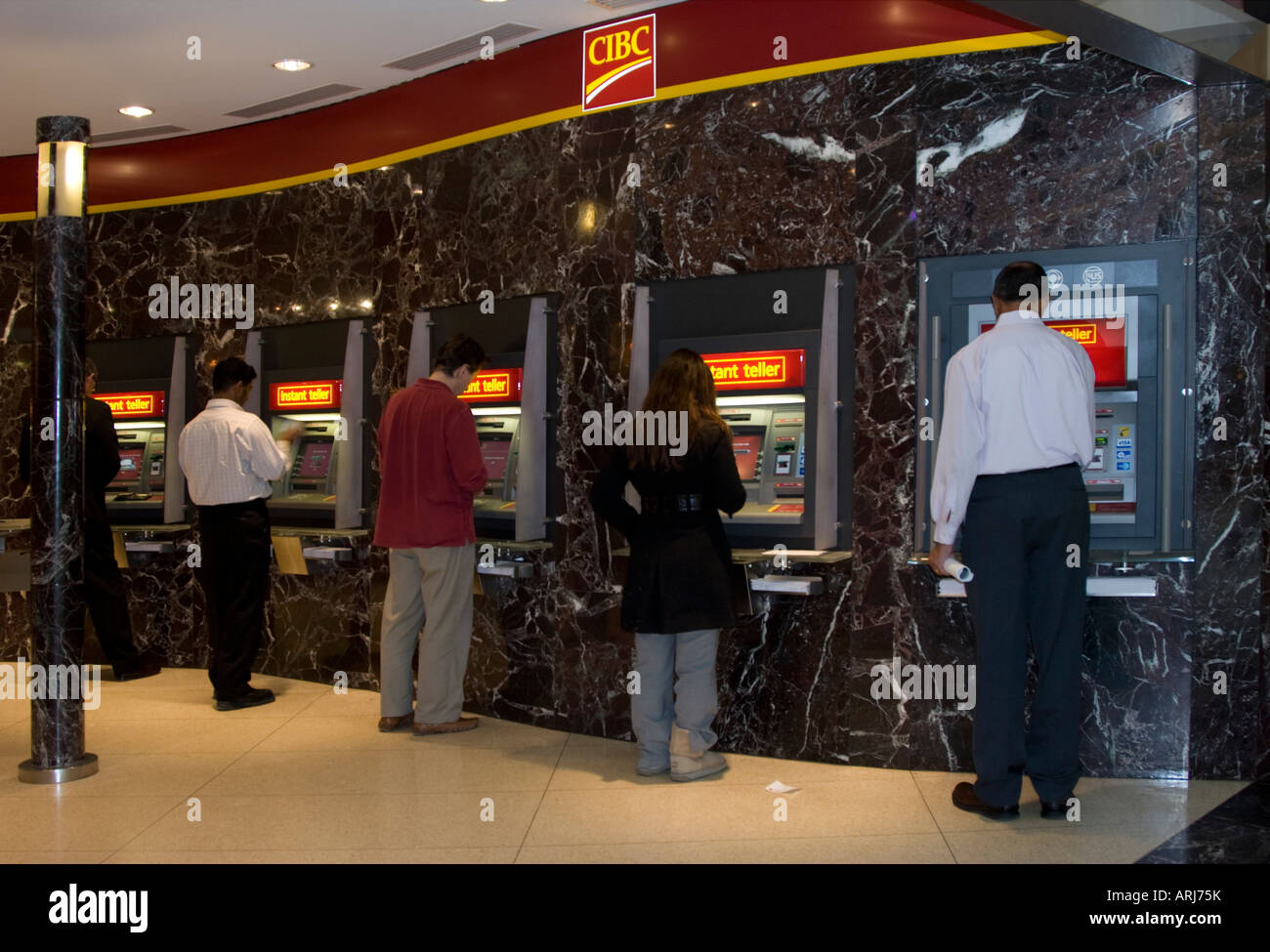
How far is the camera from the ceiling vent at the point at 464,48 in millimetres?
4895

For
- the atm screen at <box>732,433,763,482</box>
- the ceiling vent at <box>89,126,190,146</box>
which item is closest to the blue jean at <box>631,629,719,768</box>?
the atm screen at <box>732,433,763,482</box>

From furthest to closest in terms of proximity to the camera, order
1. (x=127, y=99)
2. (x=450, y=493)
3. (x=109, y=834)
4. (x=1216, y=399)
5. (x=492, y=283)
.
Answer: (x=127, y=99) → (x=492, y=283) → (x=450, y=493) → (x=1216, y=399) → (x=109, y=834)

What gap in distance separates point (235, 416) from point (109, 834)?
228 cm

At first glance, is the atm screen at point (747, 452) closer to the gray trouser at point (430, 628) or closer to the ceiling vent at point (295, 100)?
the gray trouser at point (430, 628)

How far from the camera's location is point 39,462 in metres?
4.20

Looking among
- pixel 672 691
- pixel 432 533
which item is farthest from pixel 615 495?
pixel 432 533

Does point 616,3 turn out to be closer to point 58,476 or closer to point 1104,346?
point 1104,346

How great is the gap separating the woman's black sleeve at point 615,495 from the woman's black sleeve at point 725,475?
0.32 metres

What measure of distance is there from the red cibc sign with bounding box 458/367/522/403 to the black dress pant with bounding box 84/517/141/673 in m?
2.24

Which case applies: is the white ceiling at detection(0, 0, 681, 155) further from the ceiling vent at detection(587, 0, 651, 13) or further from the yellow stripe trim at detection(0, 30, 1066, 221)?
the yellow stripe trim at detection(0, 30, 1066, 221)

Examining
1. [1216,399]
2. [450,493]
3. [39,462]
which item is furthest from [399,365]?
[1216,399]

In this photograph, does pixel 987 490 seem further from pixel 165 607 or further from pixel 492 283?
pixel 165 607

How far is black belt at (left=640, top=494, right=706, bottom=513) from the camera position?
402cm

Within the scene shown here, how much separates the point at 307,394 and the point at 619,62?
242cm
